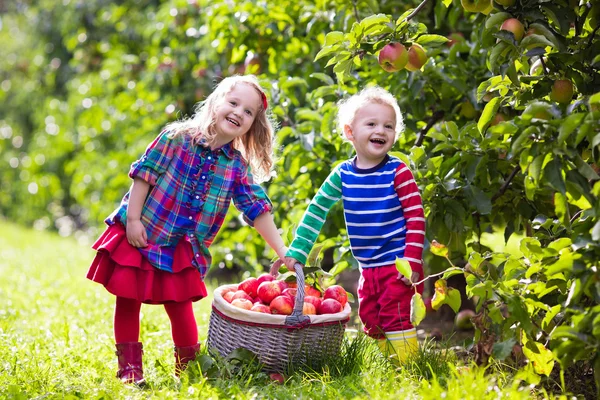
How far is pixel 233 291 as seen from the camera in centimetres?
283

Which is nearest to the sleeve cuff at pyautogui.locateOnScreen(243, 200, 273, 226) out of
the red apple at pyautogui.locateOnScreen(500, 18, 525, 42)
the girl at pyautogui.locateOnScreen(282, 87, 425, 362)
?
the girl at pyautogui.locateOnScreen(282, 87, 425, 362)

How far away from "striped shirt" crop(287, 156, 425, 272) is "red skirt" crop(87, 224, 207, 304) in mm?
378

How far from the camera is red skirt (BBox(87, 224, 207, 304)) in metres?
2.66

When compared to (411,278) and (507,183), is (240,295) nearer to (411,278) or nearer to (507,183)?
(411,278)

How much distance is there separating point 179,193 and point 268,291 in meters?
0.47

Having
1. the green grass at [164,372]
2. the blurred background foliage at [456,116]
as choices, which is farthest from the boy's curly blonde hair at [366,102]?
the green grass at [164,372]

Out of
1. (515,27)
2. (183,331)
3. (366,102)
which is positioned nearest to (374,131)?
(366,102)

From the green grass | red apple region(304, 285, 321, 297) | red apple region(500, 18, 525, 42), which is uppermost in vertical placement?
red apple region(500, 18, 525, 42)

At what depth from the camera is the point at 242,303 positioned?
264 centimetres

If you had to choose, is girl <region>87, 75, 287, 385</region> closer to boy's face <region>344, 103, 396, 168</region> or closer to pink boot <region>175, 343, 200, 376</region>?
pink boot <region>175, 343, 200, 376</region>

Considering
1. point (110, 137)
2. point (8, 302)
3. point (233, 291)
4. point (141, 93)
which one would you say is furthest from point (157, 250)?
point (110, 137)

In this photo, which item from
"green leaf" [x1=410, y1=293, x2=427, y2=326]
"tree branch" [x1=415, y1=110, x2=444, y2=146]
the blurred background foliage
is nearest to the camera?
the blurred background foliage

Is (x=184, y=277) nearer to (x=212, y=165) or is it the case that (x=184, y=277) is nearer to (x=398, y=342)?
(x=212, y=165)

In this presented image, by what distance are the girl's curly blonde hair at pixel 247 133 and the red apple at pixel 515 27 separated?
98 cm
